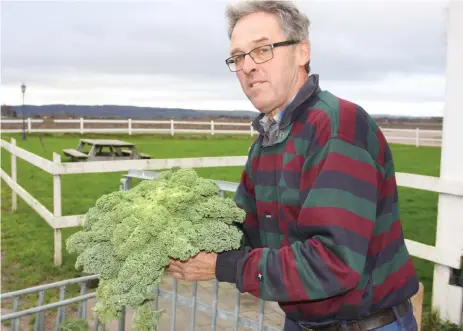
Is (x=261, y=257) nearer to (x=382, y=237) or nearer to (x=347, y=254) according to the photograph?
(x=347, y=254)

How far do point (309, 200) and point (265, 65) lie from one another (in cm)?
59

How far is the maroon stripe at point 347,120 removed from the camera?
1.72m

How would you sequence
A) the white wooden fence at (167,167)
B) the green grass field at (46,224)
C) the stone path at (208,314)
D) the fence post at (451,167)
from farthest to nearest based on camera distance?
the green grass field at (46,224), the stone path at (208,314), the white wooden fence at (167,167), the fence post at (451,167)

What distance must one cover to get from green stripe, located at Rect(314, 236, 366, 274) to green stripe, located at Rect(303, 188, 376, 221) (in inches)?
4.6

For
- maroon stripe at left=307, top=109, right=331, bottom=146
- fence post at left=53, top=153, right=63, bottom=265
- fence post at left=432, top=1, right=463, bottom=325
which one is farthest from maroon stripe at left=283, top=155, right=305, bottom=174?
fence post at left=53, top=153, right=63, bottom=265

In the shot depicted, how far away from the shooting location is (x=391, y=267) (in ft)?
6.44

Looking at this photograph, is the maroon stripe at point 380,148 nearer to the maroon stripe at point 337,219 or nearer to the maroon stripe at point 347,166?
the maroon stripe at point 347,166

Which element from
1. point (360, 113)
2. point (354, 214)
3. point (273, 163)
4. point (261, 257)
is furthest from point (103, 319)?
point (360, 113)

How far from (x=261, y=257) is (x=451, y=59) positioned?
3.11m

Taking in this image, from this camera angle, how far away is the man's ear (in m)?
2.00

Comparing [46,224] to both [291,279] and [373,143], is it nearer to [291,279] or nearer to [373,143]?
[291,279]

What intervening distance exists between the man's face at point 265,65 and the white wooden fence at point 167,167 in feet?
9.11

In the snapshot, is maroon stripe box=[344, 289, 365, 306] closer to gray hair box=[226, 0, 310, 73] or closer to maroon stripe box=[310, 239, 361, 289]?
maroon stripe box=[310, 239, 361, 289]

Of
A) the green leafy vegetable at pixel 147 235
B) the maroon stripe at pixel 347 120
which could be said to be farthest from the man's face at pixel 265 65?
the green leafy vegetable at pixel 147 235
